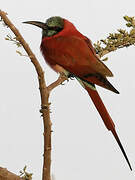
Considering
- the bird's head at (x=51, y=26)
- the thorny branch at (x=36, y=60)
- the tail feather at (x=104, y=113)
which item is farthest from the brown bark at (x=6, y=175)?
the bird's head at (x=51, y=26)

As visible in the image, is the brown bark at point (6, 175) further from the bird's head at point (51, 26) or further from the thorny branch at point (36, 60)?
the bird's head at point (51, 26)

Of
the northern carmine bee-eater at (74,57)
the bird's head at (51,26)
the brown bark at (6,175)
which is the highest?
Answer: the bird's head at (51,26)

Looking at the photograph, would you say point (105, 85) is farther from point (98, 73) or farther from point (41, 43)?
point (41, 43)

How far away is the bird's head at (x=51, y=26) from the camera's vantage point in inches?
101

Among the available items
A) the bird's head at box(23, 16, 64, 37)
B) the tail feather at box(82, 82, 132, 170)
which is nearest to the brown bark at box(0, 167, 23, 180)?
the tail feather at box(82, 82, 132, 170)

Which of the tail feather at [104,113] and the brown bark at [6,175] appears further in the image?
the brown bark at [6,175]

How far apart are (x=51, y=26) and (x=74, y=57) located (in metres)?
0.29

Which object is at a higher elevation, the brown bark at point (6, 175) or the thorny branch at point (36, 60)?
the thorny branch at point (36, 60)

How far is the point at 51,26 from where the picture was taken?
2578mm

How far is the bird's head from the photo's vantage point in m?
2.57

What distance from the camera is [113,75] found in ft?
7.85

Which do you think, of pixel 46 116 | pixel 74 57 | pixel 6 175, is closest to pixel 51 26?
pixel 74 57

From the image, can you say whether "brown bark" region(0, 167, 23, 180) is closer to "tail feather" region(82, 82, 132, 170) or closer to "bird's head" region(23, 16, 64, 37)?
"tail feather" region(82, 82, 132, 170)

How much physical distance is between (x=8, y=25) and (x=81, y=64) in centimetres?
53
